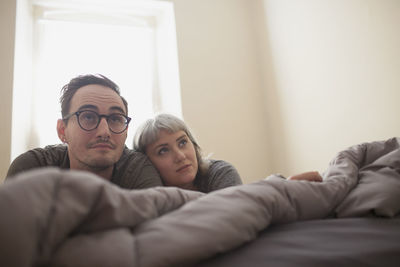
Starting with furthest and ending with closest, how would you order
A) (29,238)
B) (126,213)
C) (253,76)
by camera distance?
(253,76) → (126,213) → (29,238)

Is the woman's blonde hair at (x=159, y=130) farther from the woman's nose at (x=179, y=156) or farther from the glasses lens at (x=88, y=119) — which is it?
the glasses lens at (x=88, y=119)

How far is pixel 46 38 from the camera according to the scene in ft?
7.87

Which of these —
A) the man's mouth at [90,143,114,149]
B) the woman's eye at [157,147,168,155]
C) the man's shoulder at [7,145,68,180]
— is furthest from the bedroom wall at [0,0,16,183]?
the woman's eye at [157,147,168,155]

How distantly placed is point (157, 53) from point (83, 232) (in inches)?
97.2

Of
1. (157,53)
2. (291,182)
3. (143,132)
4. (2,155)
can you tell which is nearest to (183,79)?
(157,53)

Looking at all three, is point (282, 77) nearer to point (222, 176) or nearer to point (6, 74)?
point (222, 176)

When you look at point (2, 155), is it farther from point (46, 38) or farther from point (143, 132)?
point (143, 132)

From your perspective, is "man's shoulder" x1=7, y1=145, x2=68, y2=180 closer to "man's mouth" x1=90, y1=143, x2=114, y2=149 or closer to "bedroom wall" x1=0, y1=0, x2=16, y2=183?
"man's mouth" x1=90, y1=143, x2=114, y2=149

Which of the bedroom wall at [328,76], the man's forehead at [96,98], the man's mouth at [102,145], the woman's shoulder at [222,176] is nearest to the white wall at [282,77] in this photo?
the bedroom wall at [328,76]

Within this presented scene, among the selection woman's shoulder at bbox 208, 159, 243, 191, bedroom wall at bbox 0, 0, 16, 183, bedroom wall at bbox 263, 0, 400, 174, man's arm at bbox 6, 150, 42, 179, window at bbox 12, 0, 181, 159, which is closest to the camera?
man's arm at bbox 6, 150, 42, 179

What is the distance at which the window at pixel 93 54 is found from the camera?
2.25 m

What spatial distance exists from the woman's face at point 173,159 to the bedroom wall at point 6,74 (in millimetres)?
1200

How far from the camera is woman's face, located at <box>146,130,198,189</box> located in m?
1.22

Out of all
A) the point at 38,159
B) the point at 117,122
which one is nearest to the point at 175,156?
the point at 117,122
